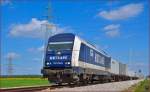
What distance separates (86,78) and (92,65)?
2392 mm

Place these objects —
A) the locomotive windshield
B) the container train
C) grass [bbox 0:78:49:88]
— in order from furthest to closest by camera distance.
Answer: grass [bbox 0:78:49:88]
the locomotive windshield
the container train

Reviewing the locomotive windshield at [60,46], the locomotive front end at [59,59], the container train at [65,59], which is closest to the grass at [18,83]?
the locomotive front end at [59,59]

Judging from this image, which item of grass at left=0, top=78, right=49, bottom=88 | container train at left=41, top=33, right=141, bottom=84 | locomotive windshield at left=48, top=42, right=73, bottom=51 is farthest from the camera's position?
grass at left=0, top=78, right=49, bottom=88

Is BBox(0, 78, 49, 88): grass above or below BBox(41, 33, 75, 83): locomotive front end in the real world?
below

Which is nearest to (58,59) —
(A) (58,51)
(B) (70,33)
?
(A) (58,51)

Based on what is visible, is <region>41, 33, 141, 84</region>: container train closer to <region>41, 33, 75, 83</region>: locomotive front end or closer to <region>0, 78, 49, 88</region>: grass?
<region>41, 33, 75, 83</region>: locomotive front end

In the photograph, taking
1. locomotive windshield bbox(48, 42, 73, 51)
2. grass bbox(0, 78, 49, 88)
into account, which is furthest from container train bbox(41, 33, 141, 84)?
grass bbox(0, 78, 49, 88)

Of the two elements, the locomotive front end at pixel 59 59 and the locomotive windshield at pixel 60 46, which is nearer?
the locomotive front end at pixel 59 59

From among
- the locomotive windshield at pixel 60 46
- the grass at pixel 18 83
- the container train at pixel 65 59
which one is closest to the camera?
the container train at pixel 65 59

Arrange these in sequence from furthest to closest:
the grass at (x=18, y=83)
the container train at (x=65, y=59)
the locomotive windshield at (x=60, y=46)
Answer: the grass at (x=18, y=83) → the locomotive windshield at (x=60, y=46) → the container train at (x=65, y=59)

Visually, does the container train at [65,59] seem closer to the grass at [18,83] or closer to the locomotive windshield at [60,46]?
the locomotive windshield at [60,46]

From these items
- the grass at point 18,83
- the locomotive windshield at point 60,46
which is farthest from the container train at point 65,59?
the grass at point 18,83

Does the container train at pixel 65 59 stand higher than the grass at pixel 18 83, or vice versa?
the container train at pixel 65 59

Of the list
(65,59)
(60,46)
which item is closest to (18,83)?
(60,46)
